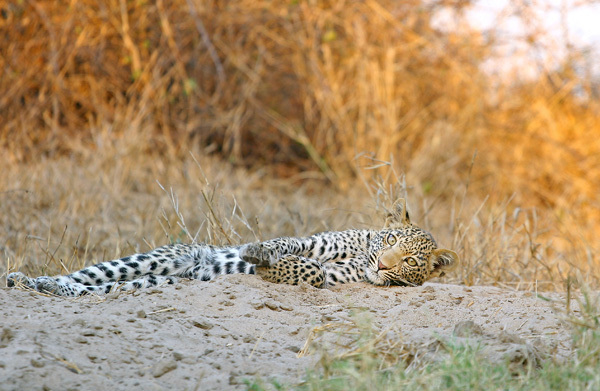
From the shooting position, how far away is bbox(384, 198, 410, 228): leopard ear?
5617mm

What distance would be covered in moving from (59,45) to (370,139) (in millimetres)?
4999

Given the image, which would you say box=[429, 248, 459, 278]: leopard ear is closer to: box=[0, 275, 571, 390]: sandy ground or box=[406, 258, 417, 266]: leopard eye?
box=[406, 258, 417, 266]: leopard eye

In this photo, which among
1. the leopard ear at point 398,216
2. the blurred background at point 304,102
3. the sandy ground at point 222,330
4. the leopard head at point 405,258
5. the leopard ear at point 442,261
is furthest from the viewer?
the blurred background at point 304,102

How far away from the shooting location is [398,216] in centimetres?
565

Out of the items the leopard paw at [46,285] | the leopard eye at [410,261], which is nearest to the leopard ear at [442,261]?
the leopard eye at [410,261]

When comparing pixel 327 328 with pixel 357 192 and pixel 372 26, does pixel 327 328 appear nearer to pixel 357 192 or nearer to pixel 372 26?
pixel 357 192

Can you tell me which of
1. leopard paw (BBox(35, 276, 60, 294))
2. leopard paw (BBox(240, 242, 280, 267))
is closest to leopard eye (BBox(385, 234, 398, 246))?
leopard paw (BBox(240, 242, 280, 267))

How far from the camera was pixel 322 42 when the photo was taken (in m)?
12.1

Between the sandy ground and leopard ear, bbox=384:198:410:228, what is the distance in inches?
28.8

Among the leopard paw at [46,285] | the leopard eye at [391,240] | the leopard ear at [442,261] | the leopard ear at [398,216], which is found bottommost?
the leopard ear at [442,261]

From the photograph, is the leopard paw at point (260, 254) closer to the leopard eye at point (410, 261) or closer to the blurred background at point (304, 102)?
the leopard eye at point (410, 261)

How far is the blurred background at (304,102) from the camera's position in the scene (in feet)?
35.1

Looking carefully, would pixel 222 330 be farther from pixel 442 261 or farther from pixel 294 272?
pixel 442 261

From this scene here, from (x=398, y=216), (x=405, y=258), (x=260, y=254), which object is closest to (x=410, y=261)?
(x=405, y=258)
